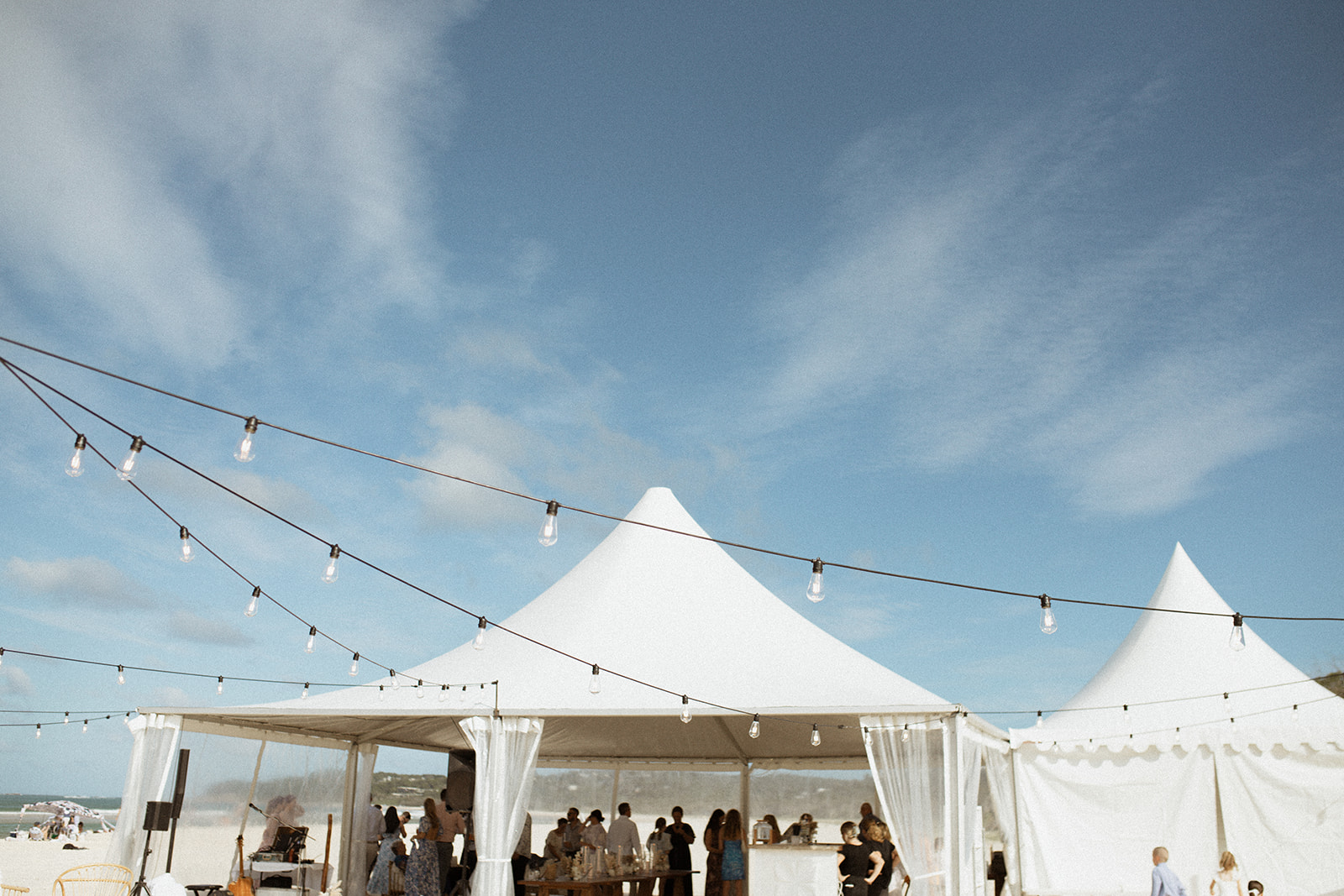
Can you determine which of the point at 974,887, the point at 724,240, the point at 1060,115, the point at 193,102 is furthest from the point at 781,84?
the point at 974,887

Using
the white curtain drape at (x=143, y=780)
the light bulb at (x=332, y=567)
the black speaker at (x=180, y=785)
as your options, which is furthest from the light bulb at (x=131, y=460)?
the white curtain drape at (x=143, y=780)

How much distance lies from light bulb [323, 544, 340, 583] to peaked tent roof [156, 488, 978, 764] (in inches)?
127

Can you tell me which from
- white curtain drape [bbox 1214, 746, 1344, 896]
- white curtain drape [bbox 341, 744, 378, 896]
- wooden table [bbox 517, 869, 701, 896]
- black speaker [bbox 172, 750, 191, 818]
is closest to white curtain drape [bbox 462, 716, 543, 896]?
wooden table [bbox 517, 869, 701, 896]

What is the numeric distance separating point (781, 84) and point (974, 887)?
6802 mm

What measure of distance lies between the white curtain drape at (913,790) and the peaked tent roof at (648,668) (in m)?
0.24

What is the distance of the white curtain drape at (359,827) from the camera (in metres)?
11.3

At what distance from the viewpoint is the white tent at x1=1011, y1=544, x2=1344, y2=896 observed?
852 centimetres

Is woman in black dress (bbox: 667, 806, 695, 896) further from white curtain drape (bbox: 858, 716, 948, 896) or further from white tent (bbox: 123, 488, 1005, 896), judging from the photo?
white curtain drape (bbox: 858, 716, 948, 896)

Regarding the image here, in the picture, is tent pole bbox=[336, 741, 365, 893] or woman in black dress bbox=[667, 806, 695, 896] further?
tent pole bbox=[336, 741, 365, 893]

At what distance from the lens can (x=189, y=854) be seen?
30.9 feet

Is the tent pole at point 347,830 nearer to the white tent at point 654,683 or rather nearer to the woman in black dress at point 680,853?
the white tent at point 654,683

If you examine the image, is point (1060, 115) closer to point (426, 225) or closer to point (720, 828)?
point (426, 225)

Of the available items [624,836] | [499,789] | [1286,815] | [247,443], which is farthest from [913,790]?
[247,443]

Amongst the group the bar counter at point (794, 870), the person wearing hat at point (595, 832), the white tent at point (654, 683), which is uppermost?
the white tent at point (654, 683)
